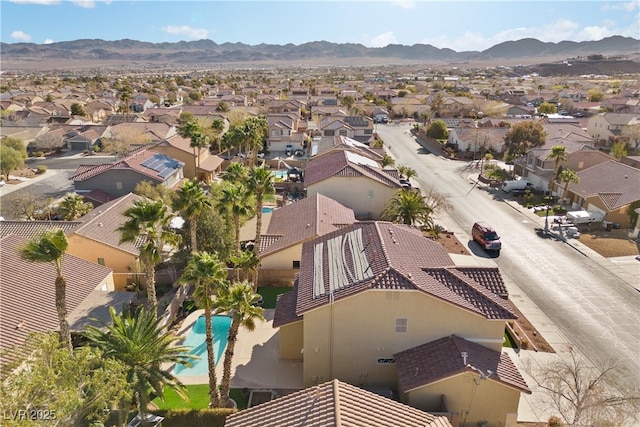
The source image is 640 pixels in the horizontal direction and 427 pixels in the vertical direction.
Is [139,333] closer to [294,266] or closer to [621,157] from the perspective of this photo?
[294,266]

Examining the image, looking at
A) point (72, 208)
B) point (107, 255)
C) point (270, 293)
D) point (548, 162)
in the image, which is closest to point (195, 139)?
point (72, 208)

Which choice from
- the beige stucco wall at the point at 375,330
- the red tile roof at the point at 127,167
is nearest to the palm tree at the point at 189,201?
the beige stucco wall at the point at 375,330

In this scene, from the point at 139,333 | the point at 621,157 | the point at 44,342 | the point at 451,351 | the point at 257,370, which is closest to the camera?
the point at 44,342

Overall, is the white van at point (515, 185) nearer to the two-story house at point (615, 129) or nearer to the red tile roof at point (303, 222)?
the red tile roof at point (303, 222)

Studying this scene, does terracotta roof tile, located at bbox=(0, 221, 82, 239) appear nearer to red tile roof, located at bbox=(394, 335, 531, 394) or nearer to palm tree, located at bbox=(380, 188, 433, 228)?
palm tree, located at bbox=(380, 188, 433, 228)

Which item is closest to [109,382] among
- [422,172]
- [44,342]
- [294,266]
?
[44,342]
